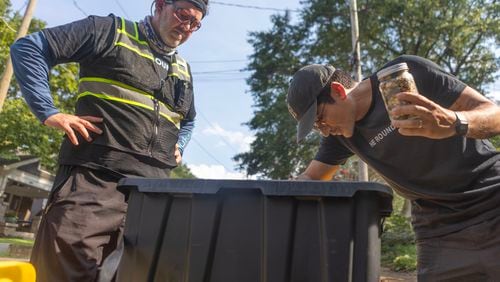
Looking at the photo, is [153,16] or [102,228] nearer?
[102,228]

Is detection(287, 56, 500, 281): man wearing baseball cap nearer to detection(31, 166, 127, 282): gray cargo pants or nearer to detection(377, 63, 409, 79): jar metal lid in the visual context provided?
detection(377, 63, 409, 79): jar metal lid

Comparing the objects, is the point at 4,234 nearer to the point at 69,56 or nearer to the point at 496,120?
the point at 69,56

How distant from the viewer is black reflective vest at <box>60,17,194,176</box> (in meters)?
1.95

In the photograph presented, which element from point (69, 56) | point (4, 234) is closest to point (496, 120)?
point (69, 56)

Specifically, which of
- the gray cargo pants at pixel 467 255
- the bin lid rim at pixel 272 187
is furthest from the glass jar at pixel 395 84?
the gray cargo pants at pixel 467 255

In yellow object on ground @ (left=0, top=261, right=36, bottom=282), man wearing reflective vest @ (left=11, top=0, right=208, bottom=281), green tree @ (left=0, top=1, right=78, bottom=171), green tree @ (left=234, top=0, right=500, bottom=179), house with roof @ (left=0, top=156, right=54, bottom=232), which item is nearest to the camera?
yellow object on ground @ (left=0, top=261, right=36, bottom=282)

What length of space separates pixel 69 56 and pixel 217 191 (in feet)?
3.57

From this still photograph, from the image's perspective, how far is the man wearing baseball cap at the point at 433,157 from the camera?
65.9 inches

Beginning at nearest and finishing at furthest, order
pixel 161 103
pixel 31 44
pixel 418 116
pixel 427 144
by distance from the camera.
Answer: pixel 418 116
pixel 427 144
pixel 31 44
pixel 161 103

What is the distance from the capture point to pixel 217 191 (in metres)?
1.45

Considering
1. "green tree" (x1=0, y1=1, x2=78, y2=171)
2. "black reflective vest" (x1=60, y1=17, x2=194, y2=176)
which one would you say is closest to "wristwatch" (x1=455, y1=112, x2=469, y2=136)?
"black reflective vest" (x1=60, y1=17, x2=194, y2=176)

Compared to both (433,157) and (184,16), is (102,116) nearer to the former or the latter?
(184,16)

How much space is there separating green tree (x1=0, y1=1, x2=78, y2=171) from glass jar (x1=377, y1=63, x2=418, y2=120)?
13.7 metres

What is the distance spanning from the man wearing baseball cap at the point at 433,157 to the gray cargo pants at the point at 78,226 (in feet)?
3.27
